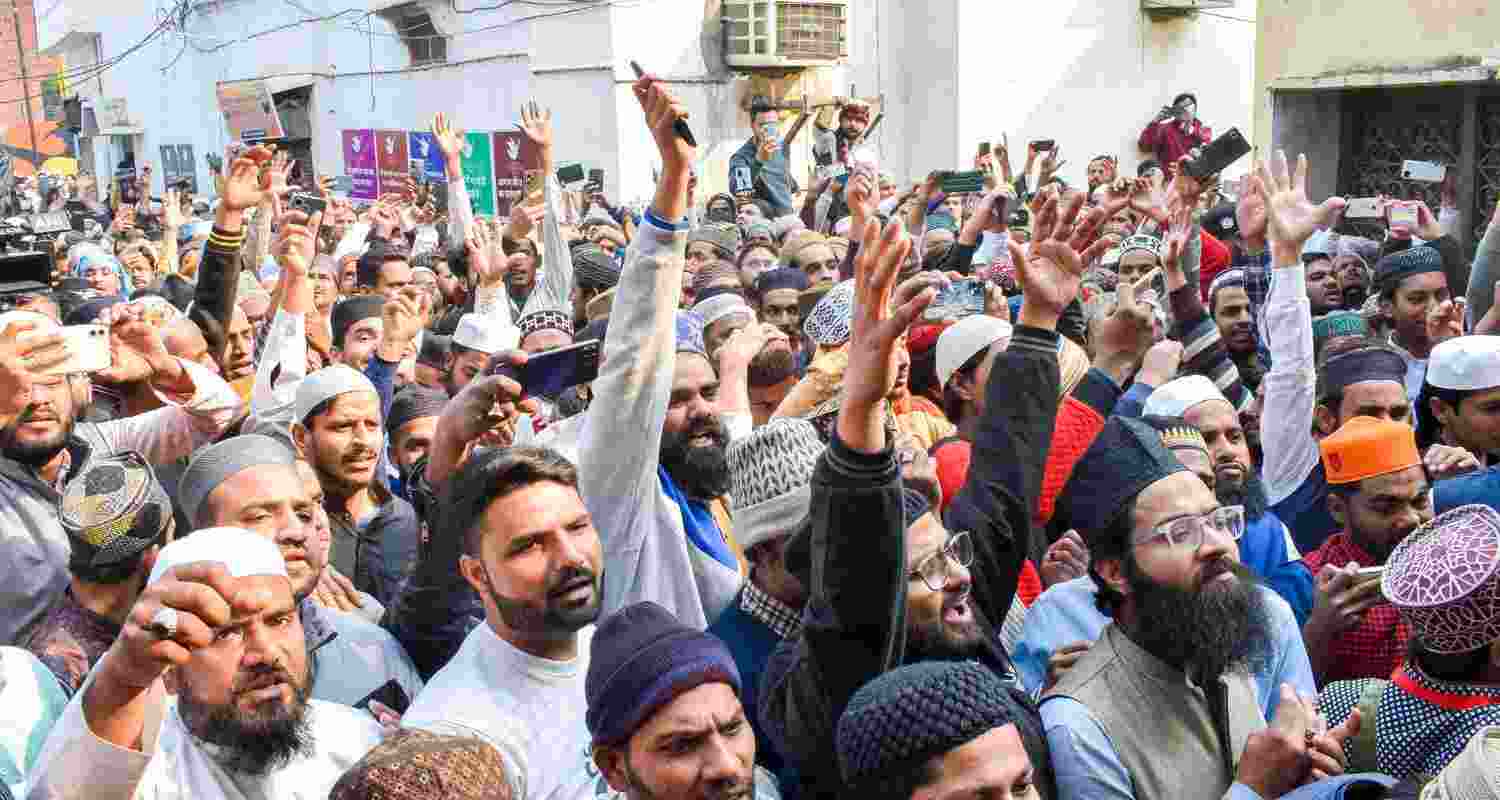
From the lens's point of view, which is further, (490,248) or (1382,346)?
(490,248)

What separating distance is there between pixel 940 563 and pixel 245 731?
127 cm

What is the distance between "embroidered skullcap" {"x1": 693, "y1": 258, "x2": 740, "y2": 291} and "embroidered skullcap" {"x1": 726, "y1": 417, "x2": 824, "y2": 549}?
157 inches

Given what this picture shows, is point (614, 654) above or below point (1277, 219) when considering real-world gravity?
below

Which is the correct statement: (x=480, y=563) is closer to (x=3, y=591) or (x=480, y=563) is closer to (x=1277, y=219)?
(x=3, y=591)

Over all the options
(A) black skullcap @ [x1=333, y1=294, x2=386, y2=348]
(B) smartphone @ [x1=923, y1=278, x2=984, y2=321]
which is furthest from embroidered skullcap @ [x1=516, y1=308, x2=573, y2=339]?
(B) smartphone @ [x1=923, y1=278, x2=984, y2=321]

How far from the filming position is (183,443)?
4.82m

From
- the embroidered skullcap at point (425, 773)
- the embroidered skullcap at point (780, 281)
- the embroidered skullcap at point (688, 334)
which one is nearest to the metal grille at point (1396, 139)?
the embroidered skullcap at point (780, 281)

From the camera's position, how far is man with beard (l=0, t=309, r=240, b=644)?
12.0 feet

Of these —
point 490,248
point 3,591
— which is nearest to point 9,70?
point 490,248

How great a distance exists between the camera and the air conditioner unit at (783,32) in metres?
17.3

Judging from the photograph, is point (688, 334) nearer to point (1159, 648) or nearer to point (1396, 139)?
point (1159, 648)

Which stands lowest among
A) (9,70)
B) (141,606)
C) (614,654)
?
(614,654)

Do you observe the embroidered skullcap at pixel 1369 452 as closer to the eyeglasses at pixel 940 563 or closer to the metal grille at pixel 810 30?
the eyeglasses at pixel 940 563

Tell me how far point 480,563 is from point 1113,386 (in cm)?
196
